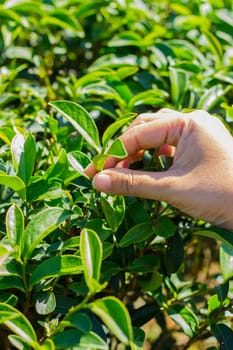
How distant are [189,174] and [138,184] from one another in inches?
4.8

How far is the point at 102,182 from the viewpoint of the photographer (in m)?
1.32

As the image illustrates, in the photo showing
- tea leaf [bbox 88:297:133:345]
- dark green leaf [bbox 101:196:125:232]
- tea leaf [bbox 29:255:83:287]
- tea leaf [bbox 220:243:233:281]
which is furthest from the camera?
tea leaf [bbox 220:243:233:281]

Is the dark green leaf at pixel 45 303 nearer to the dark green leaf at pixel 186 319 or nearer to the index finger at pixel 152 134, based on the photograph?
the index finger at pixel 152 134

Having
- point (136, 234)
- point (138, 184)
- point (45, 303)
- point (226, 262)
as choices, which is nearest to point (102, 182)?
point (138, 184)

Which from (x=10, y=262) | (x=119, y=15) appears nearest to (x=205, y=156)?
(x=10, y=262)

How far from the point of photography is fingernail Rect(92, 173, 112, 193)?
1.32 m

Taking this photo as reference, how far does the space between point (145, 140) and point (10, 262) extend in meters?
0.44

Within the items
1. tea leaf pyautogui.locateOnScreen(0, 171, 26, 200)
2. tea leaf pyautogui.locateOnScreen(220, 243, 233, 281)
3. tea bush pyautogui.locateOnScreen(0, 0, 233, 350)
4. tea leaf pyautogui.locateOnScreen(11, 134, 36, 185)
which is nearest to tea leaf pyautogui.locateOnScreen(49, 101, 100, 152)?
tea bush pyautogui.locateOnScreen(0, 0, 233, 350)

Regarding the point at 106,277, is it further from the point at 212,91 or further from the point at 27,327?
the point at 212,91

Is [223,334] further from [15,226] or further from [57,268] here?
[15,226]

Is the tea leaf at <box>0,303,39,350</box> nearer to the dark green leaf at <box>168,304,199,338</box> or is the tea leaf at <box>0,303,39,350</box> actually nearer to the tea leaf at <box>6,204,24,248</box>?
the tea leaf at <box>6,204,24,248</box>

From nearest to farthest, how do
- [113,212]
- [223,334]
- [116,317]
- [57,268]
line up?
1. [116,317]
2. [57,268]
3. [113,212]
4. [223,334]

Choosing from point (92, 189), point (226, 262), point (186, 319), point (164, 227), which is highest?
point (92, 189)

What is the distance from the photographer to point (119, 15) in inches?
93.7
